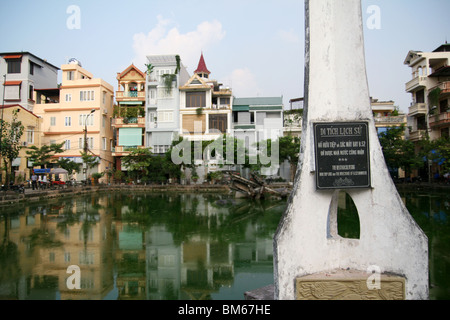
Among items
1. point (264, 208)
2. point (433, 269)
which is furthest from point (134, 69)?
point (433, 269)

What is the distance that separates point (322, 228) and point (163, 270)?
4428mm

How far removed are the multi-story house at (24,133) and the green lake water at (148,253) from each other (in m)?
14.0

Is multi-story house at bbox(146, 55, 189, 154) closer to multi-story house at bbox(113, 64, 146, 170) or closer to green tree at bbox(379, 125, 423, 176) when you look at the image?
multi-story house at bbox(113, 64, 146, 170)

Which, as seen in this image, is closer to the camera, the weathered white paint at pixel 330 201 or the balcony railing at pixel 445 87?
the weathered white paint at pixel 330 201

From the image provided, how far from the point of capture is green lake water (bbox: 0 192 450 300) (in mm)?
6746

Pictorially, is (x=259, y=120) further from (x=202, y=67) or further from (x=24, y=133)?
(x=24, y=133)

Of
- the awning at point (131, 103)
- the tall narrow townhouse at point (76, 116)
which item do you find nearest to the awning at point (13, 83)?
the tall narrow townhouse at point (76, 116)

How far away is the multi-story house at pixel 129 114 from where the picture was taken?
36.2 m

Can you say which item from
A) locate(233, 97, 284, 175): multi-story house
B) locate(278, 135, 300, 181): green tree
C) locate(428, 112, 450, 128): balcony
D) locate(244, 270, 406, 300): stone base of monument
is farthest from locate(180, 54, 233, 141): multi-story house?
locate(244, 270, 406, 300): stone base of monument

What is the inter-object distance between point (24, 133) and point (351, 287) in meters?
35.2

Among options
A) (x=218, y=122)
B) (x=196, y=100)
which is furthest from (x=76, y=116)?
(x=218, y=122)

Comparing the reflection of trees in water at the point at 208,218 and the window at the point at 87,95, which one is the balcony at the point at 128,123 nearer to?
the window at the point at 87,95

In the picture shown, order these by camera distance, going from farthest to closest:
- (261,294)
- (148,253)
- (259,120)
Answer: (259,120) < (148,253) < (261,294)

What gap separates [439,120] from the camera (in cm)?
2800
